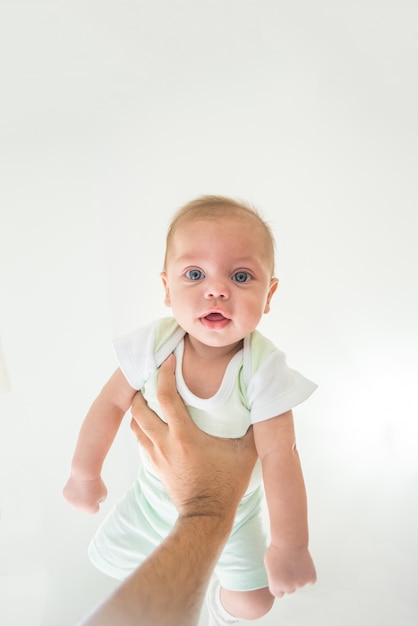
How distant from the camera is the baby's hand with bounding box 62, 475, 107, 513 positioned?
3.11 ft

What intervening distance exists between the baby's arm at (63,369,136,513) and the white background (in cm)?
44

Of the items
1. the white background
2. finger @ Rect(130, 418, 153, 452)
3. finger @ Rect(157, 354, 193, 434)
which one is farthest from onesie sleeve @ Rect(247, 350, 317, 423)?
the white background

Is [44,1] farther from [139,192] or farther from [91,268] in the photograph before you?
[91,268]

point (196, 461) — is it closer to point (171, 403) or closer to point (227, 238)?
point (171, 403)

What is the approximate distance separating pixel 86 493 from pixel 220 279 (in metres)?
0.41

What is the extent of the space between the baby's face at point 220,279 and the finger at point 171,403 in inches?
3.0

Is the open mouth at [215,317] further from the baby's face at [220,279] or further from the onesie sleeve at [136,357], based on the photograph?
the onesie sleeve at [136,357]

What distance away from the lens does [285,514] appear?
800 mm

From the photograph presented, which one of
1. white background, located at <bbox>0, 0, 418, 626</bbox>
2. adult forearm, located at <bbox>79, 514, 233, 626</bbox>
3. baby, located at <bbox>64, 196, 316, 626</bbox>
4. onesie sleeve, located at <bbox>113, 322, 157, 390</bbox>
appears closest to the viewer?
adult forearm, located at <bbox>79, 514, 233, 626</bbox>

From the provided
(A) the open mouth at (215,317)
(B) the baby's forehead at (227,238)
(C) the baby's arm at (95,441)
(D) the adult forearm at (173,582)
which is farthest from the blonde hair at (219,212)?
(D) the adult forearm at (173,582)

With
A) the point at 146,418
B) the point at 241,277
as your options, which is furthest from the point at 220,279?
the point at 146,418

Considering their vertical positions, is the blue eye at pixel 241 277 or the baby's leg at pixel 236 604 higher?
the blue eye at pixel 241 277

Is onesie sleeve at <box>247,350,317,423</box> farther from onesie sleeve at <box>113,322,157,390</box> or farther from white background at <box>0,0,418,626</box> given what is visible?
white background at <box>0,0,418,626</box>

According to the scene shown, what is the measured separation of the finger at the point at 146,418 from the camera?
36.9 inches
